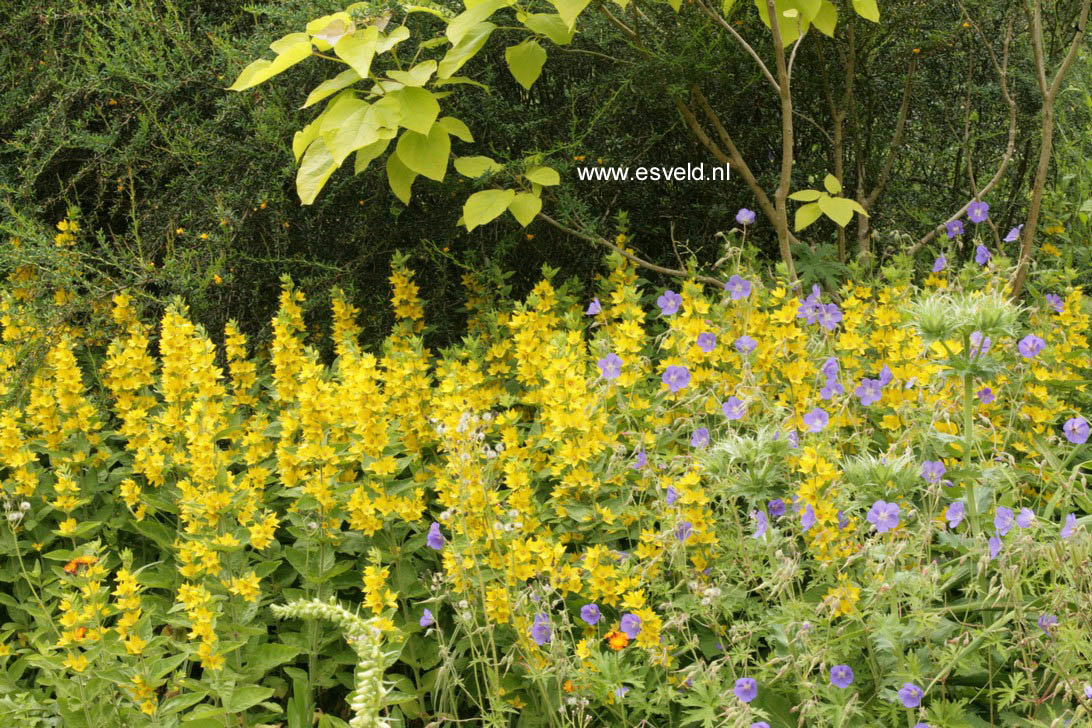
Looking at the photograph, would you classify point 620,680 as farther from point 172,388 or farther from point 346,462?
point 172,388

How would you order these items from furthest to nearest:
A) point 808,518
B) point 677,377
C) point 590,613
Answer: point 677,377, point 590,613, point 808,518

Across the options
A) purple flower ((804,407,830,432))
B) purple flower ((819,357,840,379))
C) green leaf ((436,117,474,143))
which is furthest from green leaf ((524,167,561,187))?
purple flower ((804,407,830,432))

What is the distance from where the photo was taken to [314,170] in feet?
8.68

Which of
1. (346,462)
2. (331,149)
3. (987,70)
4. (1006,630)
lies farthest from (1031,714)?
(987,70)

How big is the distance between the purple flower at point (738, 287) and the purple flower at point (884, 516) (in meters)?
1.10

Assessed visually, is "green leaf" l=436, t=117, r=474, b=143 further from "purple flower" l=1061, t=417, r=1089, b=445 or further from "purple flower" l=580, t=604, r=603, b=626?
"purple flower" l=1061, t=417, r=1089, b=445

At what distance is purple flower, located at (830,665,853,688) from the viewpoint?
1.79 m

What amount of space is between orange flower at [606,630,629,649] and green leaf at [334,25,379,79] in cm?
137

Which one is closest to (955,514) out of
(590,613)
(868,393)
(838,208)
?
(868,393)

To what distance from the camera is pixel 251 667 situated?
2.27 metres

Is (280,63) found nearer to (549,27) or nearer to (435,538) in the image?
(549,27)

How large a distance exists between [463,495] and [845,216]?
5.20 feet

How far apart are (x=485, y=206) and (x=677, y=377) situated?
88 cm

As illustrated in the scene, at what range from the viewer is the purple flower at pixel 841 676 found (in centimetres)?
179
